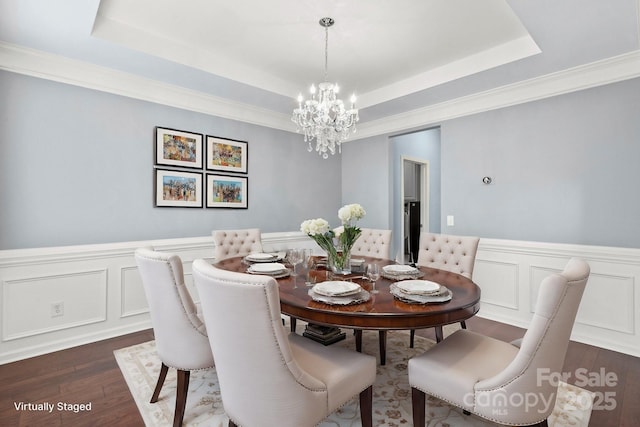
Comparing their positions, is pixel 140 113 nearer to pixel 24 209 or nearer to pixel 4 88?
pixel 4 88

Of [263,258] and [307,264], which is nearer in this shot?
[307,264]

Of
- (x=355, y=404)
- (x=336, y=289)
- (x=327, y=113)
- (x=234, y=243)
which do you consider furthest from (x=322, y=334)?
(x=327, y=113)

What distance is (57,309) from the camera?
2.78m

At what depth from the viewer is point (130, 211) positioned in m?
3.22

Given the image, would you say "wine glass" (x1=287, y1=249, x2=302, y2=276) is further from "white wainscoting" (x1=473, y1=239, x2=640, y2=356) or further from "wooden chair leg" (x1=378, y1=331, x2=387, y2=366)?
"white wainscoting" (x1=473, y1=239, x2=640, y2=356)

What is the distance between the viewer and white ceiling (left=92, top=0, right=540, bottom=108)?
2371mm

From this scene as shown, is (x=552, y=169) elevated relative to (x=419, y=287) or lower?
elevated

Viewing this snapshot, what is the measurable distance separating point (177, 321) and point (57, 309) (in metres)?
1.89

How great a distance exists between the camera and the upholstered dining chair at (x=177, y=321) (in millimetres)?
1644

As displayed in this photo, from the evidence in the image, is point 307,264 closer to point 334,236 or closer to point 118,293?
point 334,236

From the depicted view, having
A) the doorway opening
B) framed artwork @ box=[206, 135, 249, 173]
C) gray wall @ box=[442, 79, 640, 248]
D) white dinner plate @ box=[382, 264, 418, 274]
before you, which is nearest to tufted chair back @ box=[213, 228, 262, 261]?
framed artwork @ box=[206, 135, 249, 173]

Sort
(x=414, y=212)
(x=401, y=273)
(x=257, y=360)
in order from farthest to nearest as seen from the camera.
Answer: (x=414, y=212) < (x=401, y=273) < (x=257, y=360)

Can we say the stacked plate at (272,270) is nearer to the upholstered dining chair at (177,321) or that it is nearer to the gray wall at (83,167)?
the upholstered dining chair at (177,321)

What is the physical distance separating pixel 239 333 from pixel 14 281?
260cm
